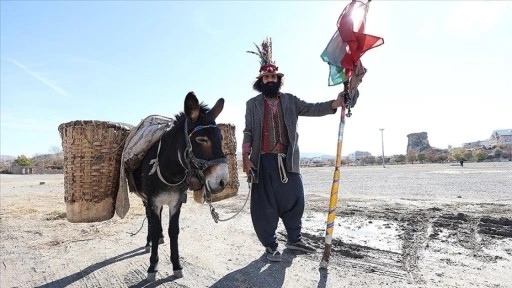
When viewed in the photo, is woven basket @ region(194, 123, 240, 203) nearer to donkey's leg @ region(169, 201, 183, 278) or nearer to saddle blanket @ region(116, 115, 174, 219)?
donkey's leg @ region(169, 201, 183, 278)

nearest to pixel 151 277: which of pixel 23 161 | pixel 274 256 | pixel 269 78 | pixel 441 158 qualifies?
pixel 274 256

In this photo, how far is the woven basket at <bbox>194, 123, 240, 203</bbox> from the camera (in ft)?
15.6

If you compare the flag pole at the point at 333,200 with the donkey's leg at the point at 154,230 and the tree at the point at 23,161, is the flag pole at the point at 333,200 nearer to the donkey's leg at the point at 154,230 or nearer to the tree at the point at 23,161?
the donkey's leg at the point at 154,230

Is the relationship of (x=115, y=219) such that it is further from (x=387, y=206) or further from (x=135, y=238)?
(x=387, y=206)

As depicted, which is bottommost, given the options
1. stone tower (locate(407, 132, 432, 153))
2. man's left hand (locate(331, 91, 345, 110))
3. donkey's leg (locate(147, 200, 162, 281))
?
donkey's leg (locate(147, 200, 162, 281))

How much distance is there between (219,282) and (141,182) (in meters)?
1.61

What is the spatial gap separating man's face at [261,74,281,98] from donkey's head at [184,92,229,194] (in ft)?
2.81

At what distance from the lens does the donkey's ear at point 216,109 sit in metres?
3.73

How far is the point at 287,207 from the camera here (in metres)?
4.36

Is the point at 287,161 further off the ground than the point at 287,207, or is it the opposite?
the point at 287,161

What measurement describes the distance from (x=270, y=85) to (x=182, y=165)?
1529 mm

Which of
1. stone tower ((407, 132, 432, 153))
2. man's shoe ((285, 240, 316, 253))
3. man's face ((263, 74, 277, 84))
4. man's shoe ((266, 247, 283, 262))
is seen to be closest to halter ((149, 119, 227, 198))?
man's shoe ((266, 247, 283, 262))

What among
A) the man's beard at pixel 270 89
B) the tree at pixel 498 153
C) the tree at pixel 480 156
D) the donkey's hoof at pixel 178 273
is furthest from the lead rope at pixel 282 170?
the tree at pixel 498 153

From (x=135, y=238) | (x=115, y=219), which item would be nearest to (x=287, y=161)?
(x=135, y=238)
